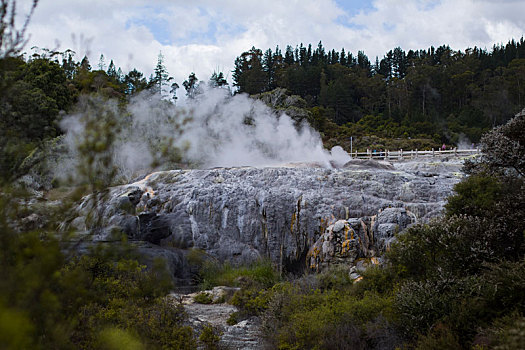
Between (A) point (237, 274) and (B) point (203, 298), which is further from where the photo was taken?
(A) point (237, 274)

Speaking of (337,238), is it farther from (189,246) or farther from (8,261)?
(8,261)

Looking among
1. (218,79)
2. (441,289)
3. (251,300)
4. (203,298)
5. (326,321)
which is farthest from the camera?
(218,79)

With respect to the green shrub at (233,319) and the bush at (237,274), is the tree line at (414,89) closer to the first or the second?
the bush at (237,274)

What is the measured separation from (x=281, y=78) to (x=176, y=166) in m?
34.7

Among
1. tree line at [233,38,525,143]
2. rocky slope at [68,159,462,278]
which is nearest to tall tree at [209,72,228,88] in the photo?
tree line at [233,38,525,143]

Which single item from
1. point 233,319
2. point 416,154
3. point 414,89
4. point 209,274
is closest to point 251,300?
point 233,319

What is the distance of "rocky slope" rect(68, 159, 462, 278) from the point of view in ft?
36.5

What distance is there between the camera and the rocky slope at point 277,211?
36.5 ft

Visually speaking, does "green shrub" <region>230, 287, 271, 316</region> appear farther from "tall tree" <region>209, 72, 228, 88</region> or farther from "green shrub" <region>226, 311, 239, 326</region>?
"tall tree" <region>209, 72, 228, 88</region>

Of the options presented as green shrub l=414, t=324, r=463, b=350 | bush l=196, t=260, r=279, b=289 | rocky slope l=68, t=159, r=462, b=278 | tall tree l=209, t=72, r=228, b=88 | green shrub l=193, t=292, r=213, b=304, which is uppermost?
tall tree l=209, t=72, r=228, b=88

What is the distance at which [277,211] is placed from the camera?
1210cm

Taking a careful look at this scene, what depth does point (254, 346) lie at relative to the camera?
644 cm

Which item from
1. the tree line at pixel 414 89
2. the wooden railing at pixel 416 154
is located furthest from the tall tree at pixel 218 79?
the wooden railing at pixel 416 154

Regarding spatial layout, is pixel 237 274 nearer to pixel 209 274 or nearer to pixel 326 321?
pixel 209 274
